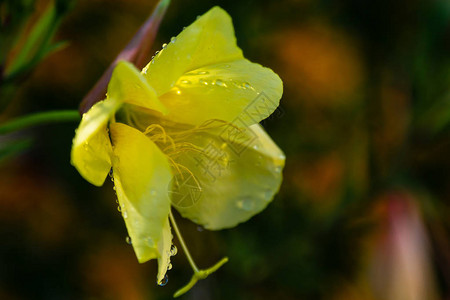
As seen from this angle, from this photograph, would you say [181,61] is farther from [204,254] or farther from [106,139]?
[204,254]

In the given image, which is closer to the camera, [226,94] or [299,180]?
[226,94]

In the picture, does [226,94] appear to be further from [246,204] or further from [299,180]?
[299,180]

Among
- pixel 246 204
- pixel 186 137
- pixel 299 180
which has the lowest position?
pixel 299 180

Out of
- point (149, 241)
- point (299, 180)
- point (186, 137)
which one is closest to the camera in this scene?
point (149, 241)

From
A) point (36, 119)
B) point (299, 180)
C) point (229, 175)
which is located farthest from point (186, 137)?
point (299, 180)

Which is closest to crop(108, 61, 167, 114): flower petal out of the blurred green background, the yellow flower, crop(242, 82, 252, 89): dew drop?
the yellow flower

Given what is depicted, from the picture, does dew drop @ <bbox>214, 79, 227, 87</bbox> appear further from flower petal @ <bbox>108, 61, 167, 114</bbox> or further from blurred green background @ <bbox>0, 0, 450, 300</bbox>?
blurred green background @ <bbox>0, 0, 450, 300</bbox>
